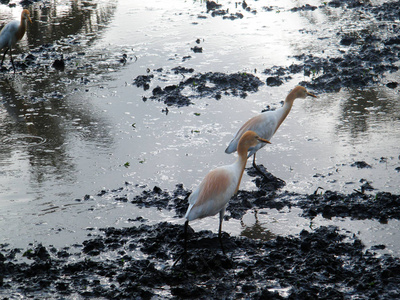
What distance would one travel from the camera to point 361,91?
9.18 m

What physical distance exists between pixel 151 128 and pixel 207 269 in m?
3.83

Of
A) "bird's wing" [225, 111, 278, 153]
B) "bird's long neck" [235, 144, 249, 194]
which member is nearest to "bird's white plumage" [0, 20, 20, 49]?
"bird's wing" [225, 111, 278, 153]

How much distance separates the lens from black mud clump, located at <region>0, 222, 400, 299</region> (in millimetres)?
4375

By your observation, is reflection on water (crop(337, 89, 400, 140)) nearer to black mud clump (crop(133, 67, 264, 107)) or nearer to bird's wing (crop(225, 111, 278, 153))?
bird's wing (crop(225, 111, 278, 153))

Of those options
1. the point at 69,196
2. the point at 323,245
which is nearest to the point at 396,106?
the point at 323,245

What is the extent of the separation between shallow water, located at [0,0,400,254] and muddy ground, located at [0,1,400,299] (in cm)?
23

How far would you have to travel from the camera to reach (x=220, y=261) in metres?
4.77

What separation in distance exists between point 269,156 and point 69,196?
2899mm

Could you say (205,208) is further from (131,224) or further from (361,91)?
(361,91)

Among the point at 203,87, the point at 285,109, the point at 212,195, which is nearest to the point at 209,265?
the point at 212,195

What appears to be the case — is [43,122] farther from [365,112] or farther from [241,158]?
[365,112]

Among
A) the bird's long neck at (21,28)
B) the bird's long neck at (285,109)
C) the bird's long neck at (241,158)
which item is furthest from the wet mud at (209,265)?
the bird's long neck at (21,28)

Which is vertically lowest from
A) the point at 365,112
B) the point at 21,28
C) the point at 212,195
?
the point at 365,112

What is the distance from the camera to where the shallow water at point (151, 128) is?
600 centimetres
